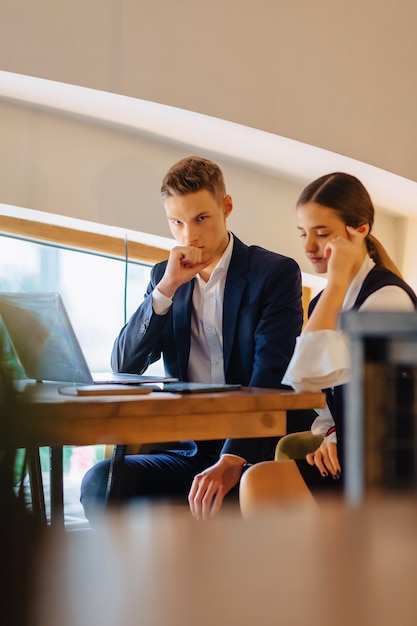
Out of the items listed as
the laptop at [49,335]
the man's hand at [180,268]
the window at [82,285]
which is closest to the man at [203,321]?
the man's hand at [180,268]

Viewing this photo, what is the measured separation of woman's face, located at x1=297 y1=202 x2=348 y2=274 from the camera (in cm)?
192

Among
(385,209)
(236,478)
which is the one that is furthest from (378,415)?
(385,209)

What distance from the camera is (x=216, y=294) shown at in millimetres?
2275

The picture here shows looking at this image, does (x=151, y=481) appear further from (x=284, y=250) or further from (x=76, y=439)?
(x=284, y=250)

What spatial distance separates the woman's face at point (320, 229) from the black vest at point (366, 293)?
14 centimetres

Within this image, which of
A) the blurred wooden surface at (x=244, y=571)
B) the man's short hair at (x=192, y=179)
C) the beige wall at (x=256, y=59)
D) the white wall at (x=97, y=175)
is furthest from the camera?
the white wall at (x=97, y=175)

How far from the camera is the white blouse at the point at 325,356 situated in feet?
5.10

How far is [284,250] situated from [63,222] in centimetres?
110

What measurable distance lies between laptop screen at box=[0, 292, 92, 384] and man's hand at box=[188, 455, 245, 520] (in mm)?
396

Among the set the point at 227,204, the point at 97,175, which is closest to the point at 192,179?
the point at 227,204

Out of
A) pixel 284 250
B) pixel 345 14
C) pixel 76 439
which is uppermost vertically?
pixel 345 14

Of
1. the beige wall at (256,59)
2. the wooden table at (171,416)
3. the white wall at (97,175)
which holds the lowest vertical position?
the wooden table at (171,416)

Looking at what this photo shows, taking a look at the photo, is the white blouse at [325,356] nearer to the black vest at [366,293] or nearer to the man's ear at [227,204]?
the black vest at [366,293]

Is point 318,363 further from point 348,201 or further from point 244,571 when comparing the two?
point 244,571
